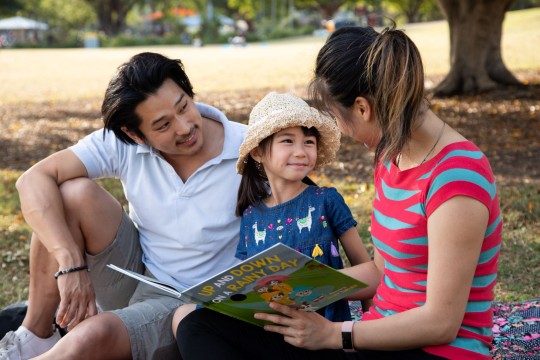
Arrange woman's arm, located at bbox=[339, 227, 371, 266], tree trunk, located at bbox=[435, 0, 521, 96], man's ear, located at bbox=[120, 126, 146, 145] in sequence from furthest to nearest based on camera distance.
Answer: tree trunk, located at bbox=[435, 0, 521, 96] < man's ear, located at bbox=[120, 126, 146, 145] < woman's arm, located at bbox=[339, 227, 371, 266]

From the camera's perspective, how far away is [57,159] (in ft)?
10.3

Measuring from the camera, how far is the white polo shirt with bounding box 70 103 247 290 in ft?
10.1

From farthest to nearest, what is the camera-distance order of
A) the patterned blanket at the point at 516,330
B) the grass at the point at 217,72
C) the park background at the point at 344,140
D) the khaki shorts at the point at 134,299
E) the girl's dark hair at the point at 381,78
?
the grass at the point at 217,72, the park background at the point at 344,140, the patterned blanket at the point at 516,330, the khaki shorts at the point at 134,299, the girl's dark hair at the point at 381,78

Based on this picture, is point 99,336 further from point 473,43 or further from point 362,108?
point 473,43

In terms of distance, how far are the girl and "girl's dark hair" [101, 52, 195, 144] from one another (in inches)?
18.7

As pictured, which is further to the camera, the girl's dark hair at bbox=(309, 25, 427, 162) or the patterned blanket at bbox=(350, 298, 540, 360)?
the patterned blanket at bbox=(350, 298, 540, 360)

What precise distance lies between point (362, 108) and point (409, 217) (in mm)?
336

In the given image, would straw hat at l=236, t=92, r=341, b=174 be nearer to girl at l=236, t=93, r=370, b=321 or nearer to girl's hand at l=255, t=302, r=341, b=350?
girl at l=236, t=93, r=370, b=321

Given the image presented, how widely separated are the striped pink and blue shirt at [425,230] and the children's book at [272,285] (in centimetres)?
14

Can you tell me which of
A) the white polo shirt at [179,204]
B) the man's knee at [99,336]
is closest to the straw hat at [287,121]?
the white polo shirt at [179,204]

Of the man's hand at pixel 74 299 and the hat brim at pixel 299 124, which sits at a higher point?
the hat brim at pixel 299 124

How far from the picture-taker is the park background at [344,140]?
15.6 feet

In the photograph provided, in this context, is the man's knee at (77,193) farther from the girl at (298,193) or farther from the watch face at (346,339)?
the watch face at (346,339)

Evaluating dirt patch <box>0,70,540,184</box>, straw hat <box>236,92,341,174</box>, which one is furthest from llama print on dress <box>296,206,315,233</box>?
dirt patch <box>0,70,540,184</box>
